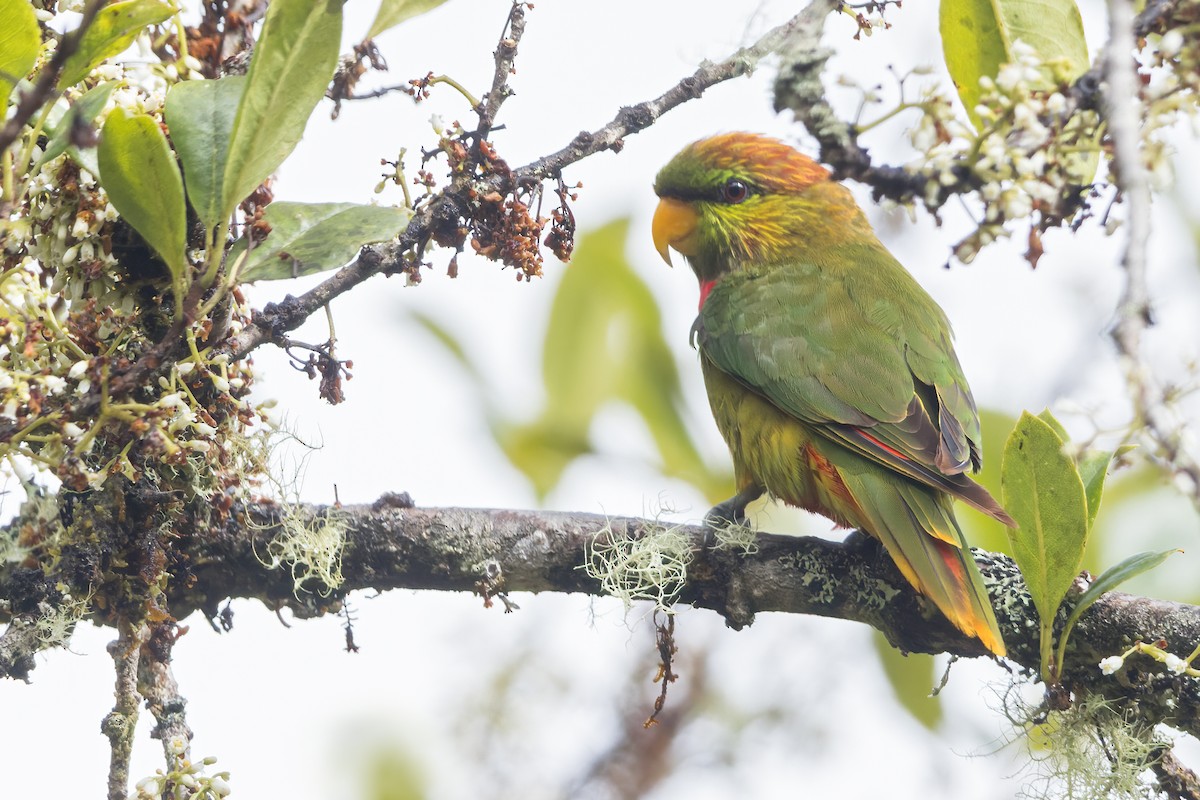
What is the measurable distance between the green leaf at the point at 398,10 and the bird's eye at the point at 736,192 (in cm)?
182

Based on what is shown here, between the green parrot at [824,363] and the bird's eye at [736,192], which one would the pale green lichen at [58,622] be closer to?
the green parrot at [824,363]

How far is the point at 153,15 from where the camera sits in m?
1.38

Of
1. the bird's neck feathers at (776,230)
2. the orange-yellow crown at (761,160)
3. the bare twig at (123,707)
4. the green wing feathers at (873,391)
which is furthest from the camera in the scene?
the orange-yellow crown at (761,160)

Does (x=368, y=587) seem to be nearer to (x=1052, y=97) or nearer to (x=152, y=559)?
(x=152, y=559)

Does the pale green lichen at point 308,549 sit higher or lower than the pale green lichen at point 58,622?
higher

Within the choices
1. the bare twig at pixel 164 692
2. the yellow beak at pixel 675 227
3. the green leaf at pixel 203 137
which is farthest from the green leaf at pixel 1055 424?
the yellow beak at pixel 675 227

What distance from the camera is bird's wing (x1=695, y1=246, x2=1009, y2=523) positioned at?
2422 mm

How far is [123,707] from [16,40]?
921 mm

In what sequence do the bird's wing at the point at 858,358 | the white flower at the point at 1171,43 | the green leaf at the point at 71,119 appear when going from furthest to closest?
the bird's wing at the point at 858,358 → the green leaf at the point at 71,119 → the white flower at the point at 1171,43

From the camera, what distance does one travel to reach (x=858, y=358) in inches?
104

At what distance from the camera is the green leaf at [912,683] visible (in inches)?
106

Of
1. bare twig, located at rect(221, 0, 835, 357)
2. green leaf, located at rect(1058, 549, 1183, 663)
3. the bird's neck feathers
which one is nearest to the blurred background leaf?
the bird's neck feathers

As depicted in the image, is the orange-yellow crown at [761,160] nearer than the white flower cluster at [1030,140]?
No

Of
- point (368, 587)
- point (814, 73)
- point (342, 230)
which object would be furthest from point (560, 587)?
point (814, 73)
